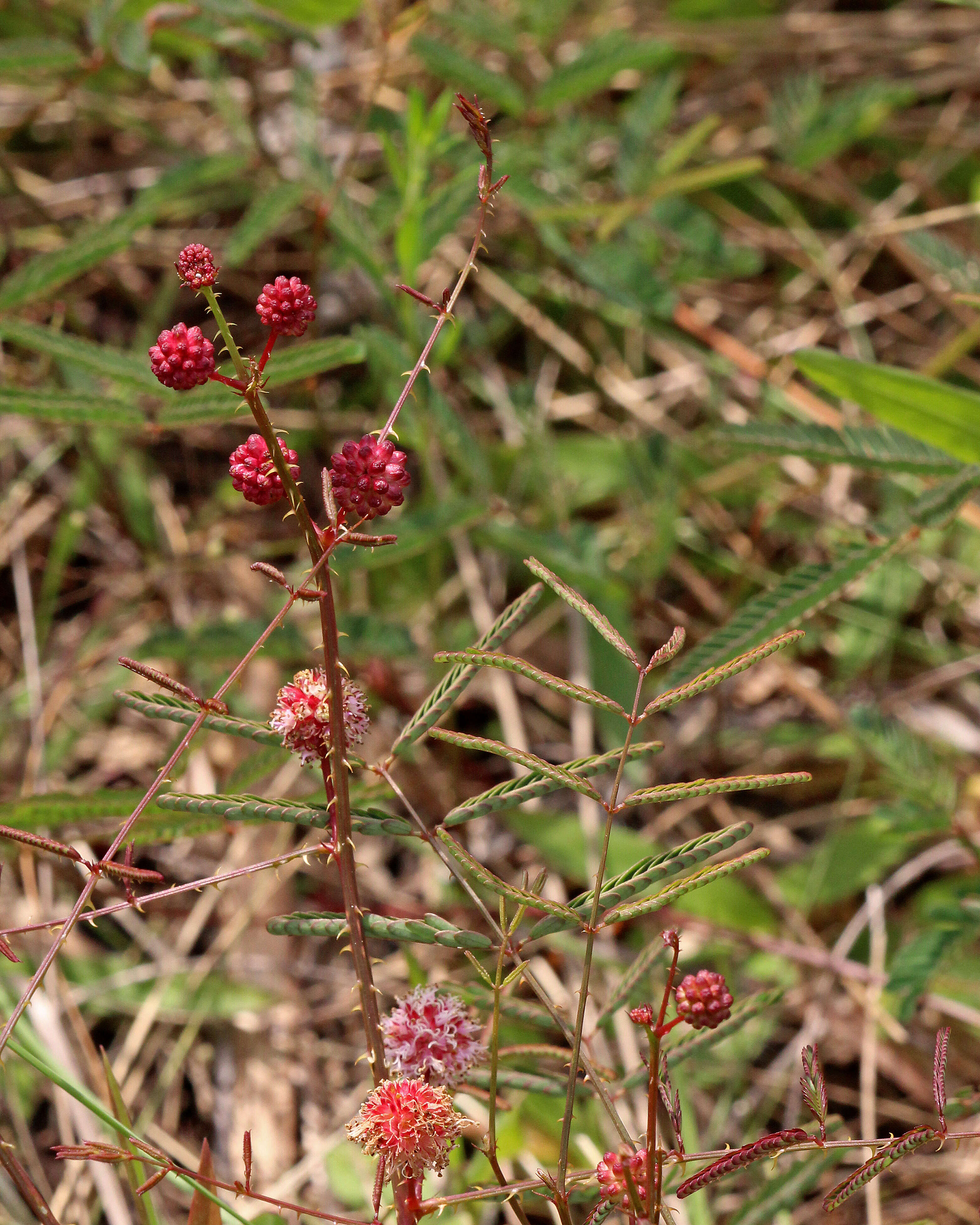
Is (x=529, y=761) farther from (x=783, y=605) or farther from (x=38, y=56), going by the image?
(x=38, y=56)

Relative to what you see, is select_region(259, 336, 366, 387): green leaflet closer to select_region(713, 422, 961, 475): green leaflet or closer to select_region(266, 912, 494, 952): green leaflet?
select_region(713, 422, 961, 475): green leaflet

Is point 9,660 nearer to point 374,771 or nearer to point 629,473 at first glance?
point 629,473

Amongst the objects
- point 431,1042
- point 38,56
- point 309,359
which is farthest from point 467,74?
point 431,1042

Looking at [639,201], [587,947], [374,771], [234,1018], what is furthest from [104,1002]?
[639,201]

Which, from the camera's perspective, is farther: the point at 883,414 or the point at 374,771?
the point at 883,414

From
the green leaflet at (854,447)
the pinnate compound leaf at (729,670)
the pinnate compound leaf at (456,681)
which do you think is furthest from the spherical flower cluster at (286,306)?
the green leaflet at (854,447)

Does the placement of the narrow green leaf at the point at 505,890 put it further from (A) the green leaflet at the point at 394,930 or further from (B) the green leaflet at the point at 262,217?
(B) the green leaflet at the point at 262,217
